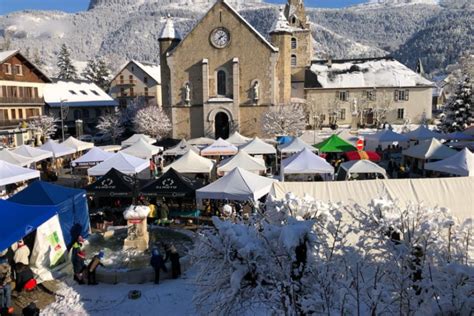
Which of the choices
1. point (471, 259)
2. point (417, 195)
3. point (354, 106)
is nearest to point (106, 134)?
point (354, 106)

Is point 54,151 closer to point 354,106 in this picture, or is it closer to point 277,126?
point 277,126

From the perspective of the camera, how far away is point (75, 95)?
194ft

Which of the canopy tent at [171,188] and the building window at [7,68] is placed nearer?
the canopy tent at [171,188]

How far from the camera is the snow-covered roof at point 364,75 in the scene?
5169 centimetres

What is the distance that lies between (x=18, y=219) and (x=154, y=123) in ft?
105

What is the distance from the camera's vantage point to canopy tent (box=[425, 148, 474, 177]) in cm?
1897

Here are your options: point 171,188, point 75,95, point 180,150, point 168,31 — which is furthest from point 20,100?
point 171,188

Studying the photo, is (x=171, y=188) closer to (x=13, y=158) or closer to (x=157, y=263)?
(x=157, y=263)

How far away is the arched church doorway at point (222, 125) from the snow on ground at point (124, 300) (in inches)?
1259

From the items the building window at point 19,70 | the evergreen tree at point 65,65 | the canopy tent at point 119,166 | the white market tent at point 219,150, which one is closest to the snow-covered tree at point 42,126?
the building window at point 19,70

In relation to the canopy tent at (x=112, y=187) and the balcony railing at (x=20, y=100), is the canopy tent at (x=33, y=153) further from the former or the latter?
the balcony railing at (x=20, y=100)

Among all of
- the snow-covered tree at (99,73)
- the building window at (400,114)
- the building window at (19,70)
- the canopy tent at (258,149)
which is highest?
the snow-covered tree at (99,73)

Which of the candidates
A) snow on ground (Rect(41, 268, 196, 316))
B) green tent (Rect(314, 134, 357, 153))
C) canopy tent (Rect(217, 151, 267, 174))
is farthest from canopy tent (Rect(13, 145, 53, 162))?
green tent (Rect(314, 134, 357, 153))

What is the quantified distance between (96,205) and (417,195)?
1209 cm
